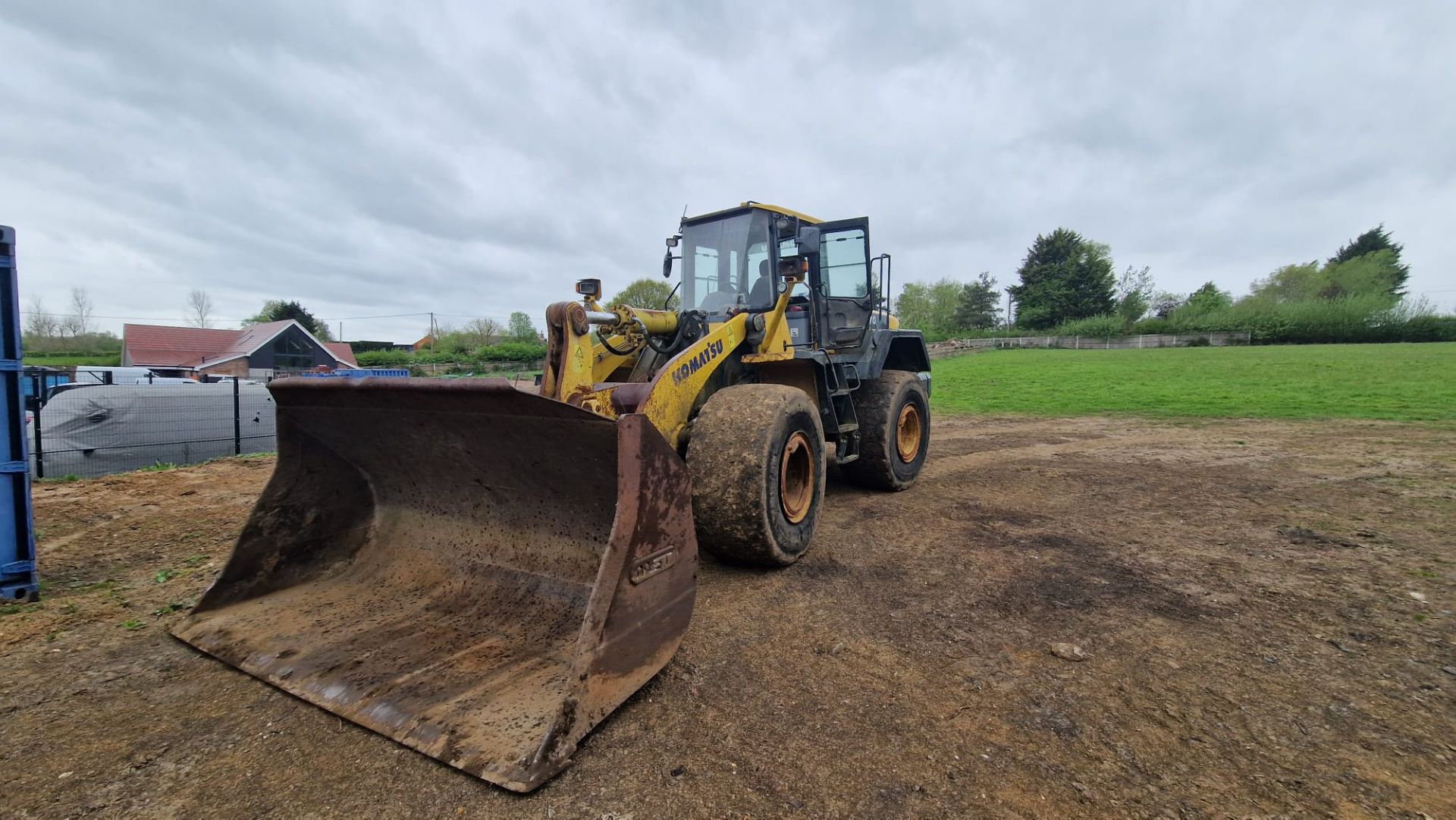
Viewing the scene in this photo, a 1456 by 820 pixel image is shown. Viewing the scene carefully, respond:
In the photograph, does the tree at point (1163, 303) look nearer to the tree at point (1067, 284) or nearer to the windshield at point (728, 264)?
the tree at point (1067, 284)

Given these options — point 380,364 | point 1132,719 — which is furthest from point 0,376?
point 380,364

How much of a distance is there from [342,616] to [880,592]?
9.35 ft

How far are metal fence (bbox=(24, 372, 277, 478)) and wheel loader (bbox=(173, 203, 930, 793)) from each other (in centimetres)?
648

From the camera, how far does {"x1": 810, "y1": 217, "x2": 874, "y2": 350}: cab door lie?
6230mm

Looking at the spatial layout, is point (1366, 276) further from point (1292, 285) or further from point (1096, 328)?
point (1096, 328)

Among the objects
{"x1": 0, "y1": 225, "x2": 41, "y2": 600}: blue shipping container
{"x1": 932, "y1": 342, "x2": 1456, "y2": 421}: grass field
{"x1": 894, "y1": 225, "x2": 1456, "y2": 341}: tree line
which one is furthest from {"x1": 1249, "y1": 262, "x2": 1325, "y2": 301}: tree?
{"x1": 0, "y1": 225, "x2": 41, "y2": 600}: blue shipping container

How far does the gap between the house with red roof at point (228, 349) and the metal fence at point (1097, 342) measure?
129ft

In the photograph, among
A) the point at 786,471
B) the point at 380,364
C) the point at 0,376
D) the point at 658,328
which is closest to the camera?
the point at 0,376

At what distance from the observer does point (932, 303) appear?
84.4 metres

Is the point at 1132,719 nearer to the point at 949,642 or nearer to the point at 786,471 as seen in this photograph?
the point at 949,642

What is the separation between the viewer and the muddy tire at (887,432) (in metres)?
6.36

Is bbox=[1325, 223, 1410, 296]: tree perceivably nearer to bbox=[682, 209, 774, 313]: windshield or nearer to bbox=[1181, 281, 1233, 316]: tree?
bbox=[1181, 281, 1233, 316]: tree

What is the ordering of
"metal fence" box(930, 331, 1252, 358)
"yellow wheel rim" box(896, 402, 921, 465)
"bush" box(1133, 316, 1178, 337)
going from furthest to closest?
1. "bush" box(1133, 316, 1178, 337)
2. "metal fence" box(930, 331, 1252, 358)
3. "yellow wheel rim" box(896, 402, 921, 465)

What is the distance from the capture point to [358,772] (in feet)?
7.39
